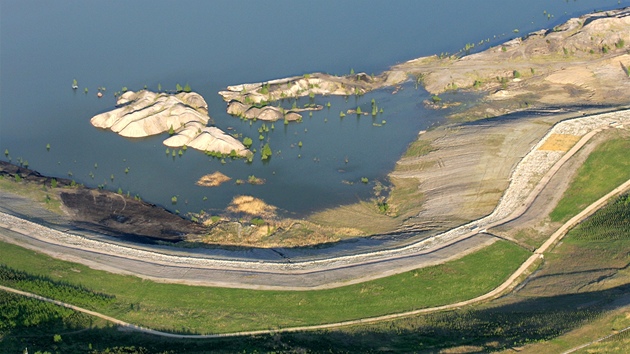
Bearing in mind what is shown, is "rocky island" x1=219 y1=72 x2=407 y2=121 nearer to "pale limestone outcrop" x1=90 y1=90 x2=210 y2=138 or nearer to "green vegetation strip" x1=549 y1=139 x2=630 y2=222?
"pale limestone outcrop" x1=90 y1=90 x2=210 y2=138

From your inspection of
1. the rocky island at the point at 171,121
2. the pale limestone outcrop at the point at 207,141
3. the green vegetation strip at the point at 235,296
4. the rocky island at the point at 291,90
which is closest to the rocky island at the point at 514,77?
the rocky island at the point at 291,90

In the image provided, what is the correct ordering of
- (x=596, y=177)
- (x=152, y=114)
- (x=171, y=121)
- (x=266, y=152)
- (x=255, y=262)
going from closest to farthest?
(x=255, y=262) → (x=596, y=177) → (x=266, y=152) → (x=171, y=121) → (x=152, y=114)

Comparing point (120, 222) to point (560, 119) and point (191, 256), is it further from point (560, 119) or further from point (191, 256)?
point (560, 119)

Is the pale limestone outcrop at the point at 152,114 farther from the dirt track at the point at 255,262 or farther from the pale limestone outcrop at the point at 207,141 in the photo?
the dirt track at the point at 255,262

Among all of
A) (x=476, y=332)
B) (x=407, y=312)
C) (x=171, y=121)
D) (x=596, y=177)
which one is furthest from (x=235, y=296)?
(x=171, y=121)

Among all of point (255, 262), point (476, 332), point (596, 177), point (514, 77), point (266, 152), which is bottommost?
point (476, 332)

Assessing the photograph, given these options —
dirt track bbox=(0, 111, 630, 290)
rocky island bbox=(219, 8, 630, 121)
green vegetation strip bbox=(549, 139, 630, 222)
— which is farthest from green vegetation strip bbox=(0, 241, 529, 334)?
rocky island bbox=(219, 8, 630, 121)

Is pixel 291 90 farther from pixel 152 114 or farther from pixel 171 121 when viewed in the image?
pixel 152 114
